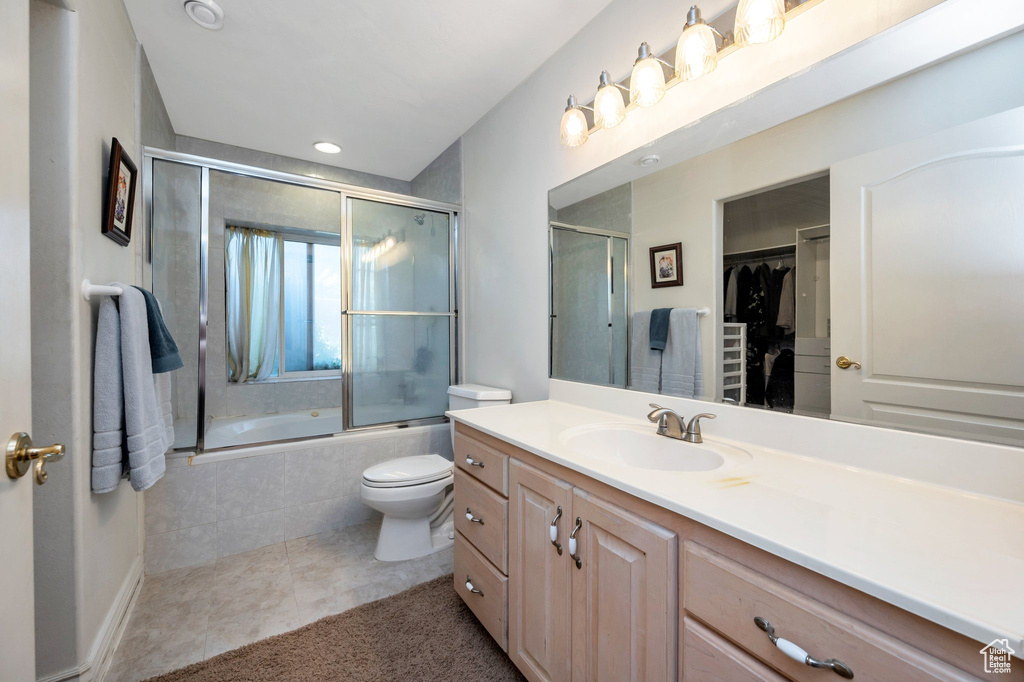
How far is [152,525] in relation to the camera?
6.57 feet

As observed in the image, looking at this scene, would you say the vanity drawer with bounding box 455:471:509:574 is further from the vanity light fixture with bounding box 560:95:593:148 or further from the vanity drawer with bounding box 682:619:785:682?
the vanity light fixture with bounding box 560:95:593:148

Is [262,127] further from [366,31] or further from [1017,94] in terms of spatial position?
[1017,94]

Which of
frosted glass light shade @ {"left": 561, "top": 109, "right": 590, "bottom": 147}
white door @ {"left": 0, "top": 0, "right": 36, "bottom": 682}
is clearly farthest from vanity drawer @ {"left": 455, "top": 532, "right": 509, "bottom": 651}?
frosted glass light shade @ {"left": 561, "top": 109, "right": 590, "bottom": 147}

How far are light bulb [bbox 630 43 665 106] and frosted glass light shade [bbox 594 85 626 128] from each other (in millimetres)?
109

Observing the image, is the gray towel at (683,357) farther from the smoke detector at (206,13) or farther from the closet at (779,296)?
the smoke detector at (206,13)

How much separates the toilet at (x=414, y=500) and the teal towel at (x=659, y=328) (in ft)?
3.33

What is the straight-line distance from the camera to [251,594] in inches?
72.1

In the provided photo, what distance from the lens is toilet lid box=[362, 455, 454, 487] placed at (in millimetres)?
2039

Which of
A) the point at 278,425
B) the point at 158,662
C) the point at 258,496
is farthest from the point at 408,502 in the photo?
the point at 278,425

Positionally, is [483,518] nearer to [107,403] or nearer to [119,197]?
[107,403]

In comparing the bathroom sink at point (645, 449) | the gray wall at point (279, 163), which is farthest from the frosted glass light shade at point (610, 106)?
the gray wall at point (279, 163)

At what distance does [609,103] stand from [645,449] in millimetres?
1224

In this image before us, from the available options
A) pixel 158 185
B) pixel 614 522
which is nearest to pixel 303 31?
pixel 158 185

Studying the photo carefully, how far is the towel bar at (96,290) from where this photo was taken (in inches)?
51.1
